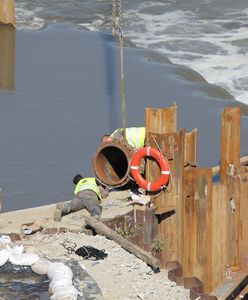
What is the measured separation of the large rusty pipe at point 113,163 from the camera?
1822cm

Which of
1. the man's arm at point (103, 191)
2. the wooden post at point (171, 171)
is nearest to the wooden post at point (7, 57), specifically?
the man's arm at point (103, 191)

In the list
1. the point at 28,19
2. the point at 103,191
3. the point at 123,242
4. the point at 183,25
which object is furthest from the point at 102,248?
the point at 183,25

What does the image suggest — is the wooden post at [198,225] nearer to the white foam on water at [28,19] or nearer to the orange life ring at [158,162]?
the orange life ring at [158,162]

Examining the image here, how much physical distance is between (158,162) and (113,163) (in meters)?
2.19

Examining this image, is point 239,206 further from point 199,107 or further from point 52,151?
point 199,107

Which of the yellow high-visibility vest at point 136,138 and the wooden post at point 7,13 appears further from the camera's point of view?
the wooden post at point 7,13

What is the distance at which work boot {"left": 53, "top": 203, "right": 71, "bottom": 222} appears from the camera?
17.1m

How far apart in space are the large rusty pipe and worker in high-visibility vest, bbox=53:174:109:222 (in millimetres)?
299

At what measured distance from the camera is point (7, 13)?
37.3 m

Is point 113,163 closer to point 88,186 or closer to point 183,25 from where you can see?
point 88,186

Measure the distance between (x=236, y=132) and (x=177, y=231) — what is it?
2.05m

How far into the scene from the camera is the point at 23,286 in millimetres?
14727

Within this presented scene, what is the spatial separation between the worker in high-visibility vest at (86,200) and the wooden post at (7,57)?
11897mm

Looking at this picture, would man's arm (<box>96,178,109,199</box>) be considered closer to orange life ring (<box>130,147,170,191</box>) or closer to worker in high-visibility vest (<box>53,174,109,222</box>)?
worker in high-visibility vest (<box>53,174,109,222</box>)
